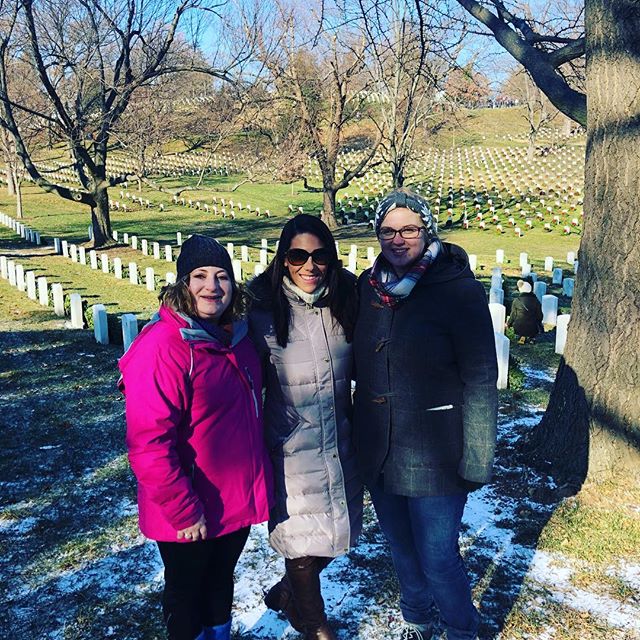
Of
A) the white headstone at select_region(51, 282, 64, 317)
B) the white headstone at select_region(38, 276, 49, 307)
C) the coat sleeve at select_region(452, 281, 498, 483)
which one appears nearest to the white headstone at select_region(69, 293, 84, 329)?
the white headstone at select_region(51, 282, 64, 317)

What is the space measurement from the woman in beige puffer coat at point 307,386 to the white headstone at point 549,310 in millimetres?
7371

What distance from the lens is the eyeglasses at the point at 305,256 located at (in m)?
2.45

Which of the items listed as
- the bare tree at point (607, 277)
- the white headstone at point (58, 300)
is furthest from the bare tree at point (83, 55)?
the bare tree at point (607, 277)

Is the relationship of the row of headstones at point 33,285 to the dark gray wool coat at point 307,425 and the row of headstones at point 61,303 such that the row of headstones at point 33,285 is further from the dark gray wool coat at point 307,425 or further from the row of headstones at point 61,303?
the dark gray wool coat at point 307,425

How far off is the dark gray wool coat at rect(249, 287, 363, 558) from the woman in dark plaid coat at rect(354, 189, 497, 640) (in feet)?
0.35

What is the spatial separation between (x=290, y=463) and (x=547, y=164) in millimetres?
40080

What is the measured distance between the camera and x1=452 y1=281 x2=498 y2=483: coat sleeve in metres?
2.28

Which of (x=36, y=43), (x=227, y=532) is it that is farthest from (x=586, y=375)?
(x=36, y=43)

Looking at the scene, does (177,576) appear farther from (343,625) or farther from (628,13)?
(628,13)

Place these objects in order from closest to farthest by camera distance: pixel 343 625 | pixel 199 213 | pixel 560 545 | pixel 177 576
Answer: pixel 177 576
pixel 343 625
pixel 560 545
pixel 199 213

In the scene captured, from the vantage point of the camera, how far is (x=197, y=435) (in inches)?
87.9

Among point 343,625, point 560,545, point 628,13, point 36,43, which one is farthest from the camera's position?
point 36,43

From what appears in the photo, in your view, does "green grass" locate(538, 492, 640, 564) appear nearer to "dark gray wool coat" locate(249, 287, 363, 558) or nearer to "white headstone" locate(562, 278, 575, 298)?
"dark gray wool coat" locate(249, 287, 363, 558)

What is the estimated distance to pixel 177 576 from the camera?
7.73 feet
